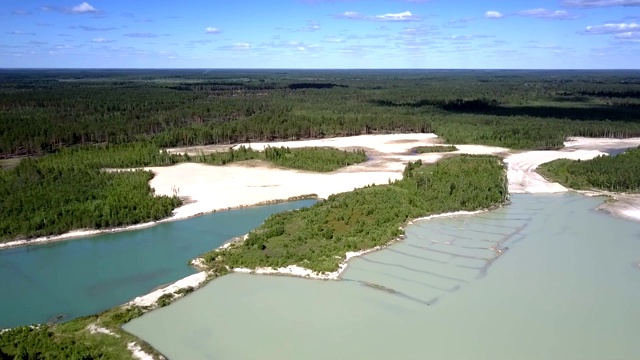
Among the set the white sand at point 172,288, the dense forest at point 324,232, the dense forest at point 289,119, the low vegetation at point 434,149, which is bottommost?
the white sand at point 172,288

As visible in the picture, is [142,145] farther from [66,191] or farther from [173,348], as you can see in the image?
[173,348]

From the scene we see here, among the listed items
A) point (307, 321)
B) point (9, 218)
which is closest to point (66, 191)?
point (9, 218)

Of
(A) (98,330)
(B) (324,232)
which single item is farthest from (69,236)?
(B) (324,232)

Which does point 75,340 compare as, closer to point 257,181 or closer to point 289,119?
point 257,181

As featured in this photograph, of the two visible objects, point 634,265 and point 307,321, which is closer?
point 307,321

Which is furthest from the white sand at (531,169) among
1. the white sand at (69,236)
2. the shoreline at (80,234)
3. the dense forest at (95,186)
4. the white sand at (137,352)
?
the white sand at (137,352)

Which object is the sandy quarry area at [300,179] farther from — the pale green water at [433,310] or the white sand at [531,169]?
the pale green water at [433,310]

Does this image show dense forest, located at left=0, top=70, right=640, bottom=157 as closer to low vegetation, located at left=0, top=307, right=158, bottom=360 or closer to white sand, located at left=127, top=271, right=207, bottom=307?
white sand, located at left=127, top=271, right=207, bottom=307
